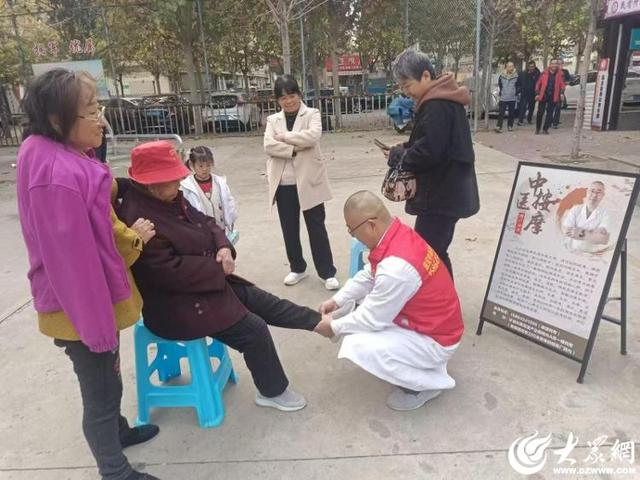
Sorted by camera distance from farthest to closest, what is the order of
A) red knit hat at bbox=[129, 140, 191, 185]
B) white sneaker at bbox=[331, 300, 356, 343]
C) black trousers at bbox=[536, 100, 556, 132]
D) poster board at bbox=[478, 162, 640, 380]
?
black trousers at bbox=[536, 100, 556, 132]
white sneaker at bbox=[331, 300, 356, 343]
poster board at bbox=[478, 162, 640, 380]
red knit hat at bbox=[129, 140, 191, 185]

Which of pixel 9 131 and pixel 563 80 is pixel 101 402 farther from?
pixel 9 131

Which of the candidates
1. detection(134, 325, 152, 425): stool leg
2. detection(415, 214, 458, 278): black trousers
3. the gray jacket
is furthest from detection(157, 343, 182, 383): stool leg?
the gray jacket

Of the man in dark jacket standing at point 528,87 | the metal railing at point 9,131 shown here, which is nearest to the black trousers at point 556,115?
the man in dark jacket standing at point 528,87

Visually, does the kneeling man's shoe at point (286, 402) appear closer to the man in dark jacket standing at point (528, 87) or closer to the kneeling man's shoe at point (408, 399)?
the kneeling man's shoe at point (408, 399)

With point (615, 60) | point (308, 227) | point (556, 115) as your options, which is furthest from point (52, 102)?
point (556, 115)

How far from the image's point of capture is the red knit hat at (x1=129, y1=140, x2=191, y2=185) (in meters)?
2.17

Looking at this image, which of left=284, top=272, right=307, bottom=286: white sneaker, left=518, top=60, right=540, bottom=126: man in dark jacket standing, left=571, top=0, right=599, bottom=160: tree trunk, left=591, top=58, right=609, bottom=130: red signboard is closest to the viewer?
left=284, top=272, right=307, bottom=286: white sneaker

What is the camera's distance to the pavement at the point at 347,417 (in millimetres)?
2234

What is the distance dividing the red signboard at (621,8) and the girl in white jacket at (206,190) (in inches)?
402

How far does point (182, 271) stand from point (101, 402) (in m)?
0.61

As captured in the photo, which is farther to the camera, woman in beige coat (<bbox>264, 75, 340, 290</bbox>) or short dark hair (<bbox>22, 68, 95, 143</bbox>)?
woman in beige coat (<bbox>264, 75, 340, 290</bbox>)

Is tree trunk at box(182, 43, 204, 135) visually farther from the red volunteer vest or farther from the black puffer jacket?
the red volunteer vest

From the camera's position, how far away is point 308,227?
156 inches

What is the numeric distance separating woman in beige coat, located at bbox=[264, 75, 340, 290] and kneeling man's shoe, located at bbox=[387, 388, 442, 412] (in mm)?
1485
